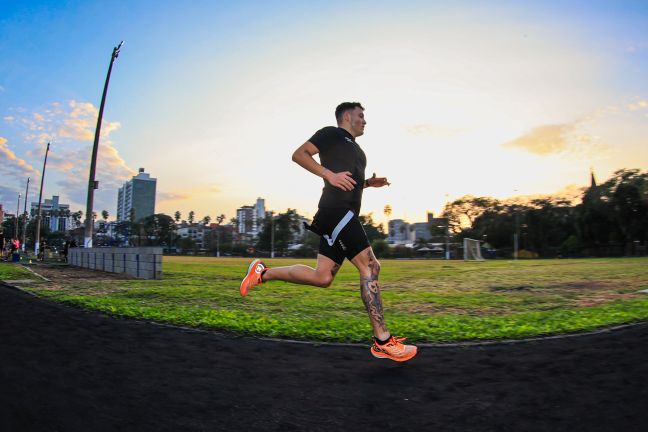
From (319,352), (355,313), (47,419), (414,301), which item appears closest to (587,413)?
(319,352)

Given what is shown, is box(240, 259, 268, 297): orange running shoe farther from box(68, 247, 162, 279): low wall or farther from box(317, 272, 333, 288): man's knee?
box(68, 247, 162, 279): low wall

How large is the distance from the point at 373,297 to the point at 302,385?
1.09 meters

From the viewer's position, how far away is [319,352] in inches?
138

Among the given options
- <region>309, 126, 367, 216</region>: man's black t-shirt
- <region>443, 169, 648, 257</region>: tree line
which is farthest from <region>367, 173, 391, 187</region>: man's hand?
<region>443, 169, 648, 257</region>: tree line

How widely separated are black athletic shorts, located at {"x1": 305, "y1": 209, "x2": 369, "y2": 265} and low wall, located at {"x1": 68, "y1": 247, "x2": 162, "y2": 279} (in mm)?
10216

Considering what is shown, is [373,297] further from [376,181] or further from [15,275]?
[15,275]

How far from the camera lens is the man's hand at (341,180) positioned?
10.6 feet

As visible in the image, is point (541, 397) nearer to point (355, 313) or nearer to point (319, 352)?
point (319, 352)

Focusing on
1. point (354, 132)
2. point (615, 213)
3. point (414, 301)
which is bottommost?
point (414, 301)

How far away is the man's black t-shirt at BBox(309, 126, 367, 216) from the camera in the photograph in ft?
11.4

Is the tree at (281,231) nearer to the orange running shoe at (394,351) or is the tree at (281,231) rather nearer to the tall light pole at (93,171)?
the tall light pole at (93,171)

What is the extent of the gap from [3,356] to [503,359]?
12.2 feet

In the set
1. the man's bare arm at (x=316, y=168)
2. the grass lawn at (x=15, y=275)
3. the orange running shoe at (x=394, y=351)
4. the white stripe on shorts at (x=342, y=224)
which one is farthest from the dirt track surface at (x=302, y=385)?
the grass lawn at (x=15, y=275)

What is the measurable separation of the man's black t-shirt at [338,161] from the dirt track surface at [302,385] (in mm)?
1297
